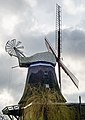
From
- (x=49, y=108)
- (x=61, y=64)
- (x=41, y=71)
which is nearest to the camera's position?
(x=49, y=108)

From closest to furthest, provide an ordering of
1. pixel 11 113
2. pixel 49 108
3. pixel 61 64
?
pixel 49 108
pixel 11 113
pixel 61 64

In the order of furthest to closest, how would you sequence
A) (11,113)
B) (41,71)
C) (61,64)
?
(61,64), (41,71), (11,113)

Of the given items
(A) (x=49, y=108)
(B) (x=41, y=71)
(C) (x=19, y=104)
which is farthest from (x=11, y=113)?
(A) (x=49, y=108)

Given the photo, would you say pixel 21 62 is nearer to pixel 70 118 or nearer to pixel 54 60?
pixel 54 60

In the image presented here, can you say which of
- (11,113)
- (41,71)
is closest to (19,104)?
(11,113)

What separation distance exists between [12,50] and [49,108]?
16.0m

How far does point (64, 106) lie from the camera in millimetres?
27438

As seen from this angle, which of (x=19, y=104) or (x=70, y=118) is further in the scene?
(x=19, y=104)

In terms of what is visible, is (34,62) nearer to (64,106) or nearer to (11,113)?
(11,113)

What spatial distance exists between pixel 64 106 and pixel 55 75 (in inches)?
424

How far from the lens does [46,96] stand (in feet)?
92.4

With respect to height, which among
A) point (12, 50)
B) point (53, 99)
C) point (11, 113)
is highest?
point (12, 50)

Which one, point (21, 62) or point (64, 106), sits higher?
point (21, 62)

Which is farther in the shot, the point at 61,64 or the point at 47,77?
the point at 61,64
